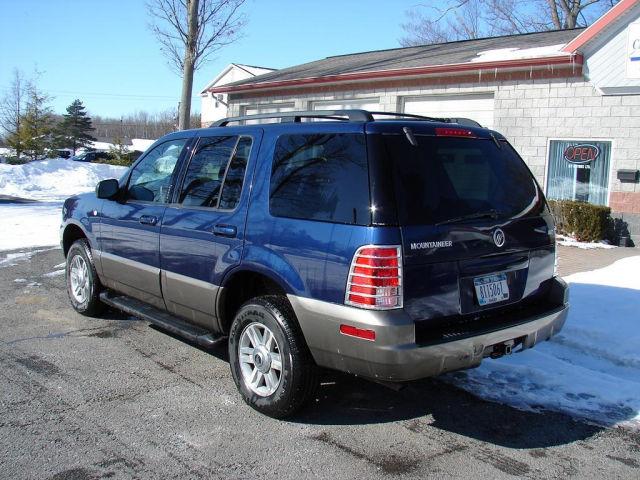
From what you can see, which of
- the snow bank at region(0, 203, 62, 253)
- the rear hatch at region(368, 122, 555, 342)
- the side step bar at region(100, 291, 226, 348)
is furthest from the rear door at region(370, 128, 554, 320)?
the snow bank at region(0, 203, 62, 253)

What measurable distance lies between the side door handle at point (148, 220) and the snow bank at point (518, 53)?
921 centimetres

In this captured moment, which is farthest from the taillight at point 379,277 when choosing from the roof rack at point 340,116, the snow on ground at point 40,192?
the snow on ground at point 40,192

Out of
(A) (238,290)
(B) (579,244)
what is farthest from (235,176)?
(B) (579,244)

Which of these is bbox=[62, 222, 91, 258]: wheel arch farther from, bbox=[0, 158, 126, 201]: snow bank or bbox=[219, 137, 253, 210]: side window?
bbox=[0, 158, 126, 201]: snow bank

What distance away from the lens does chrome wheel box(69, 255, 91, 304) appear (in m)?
6.25

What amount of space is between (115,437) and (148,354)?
1614 mm

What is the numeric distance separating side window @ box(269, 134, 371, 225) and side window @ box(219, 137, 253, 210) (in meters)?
0.34

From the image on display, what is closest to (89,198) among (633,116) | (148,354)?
(148,354)

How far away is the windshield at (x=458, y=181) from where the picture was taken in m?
3.56

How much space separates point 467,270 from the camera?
3688 millimetres

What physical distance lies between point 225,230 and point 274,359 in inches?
38.1

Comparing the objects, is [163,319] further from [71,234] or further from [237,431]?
[71,234]

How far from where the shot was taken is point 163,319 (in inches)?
196

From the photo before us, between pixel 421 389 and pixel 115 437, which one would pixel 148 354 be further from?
pixel 421 389
